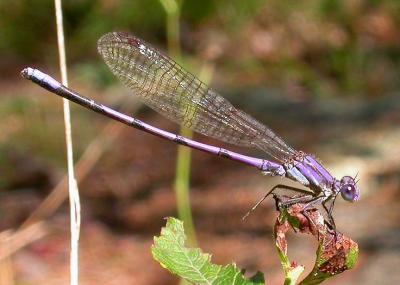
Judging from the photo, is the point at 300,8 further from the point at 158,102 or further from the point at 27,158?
the point at 158,102

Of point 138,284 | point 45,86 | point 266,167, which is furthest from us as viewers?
point 138,284

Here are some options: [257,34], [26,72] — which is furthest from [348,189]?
[257,34]

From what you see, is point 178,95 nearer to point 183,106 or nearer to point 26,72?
point 183,106

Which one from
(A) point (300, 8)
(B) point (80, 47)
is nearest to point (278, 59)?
(A) point (300, 8)

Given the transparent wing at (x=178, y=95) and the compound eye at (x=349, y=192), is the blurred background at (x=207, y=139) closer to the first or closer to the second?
the transparent wing at (x=178, y=95)

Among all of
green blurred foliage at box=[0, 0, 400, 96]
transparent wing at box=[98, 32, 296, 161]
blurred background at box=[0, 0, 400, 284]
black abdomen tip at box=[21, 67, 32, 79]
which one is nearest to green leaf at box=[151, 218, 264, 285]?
blurred background at box=[0, 0, 400, 284]

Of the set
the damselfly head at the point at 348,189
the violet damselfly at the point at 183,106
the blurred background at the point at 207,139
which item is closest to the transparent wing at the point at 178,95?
the violet damselfly at the point at 183,106

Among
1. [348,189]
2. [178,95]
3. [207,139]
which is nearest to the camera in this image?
[348,189]

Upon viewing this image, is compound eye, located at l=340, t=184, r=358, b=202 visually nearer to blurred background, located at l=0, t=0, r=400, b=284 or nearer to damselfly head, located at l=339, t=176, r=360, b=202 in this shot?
damselfly head, located at l=339, t=176, r=360, b=202
